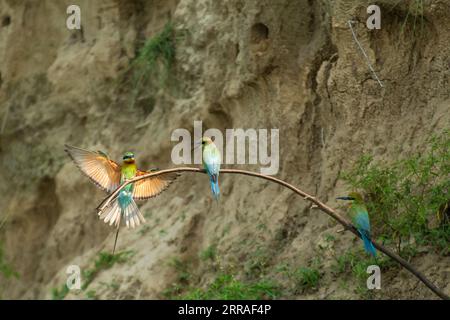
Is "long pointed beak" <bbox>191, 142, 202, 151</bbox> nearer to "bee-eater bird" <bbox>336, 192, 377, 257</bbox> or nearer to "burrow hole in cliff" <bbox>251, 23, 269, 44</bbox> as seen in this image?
"burrow hole in cliff" <bbox>251, 23, 269, 44</bbox>

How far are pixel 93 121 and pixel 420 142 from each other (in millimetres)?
3362

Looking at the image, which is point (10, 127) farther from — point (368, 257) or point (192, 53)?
point (368, 257)

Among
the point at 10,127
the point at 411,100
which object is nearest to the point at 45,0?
the point at 10,127

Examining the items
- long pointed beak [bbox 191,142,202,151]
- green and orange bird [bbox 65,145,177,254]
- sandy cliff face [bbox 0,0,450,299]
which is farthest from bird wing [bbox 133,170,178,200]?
long pointed beak [bbox 191,142,202,151]

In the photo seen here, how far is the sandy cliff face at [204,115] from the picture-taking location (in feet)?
17.8

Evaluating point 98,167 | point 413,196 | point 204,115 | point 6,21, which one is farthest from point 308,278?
point 6,21

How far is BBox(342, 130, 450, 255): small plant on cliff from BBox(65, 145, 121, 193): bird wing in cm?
121

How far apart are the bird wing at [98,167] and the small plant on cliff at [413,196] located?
47.8 inches

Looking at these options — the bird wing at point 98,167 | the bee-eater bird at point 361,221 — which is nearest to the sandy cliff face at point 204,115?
the bee-eater bird at point 361,221

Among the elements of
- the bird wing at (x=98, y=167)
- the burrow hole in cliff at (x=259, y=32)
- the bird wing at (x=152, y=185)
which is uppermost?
the burrow hole in cliff at (x=259, y=32)

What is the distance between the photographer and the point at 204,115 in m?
6.78

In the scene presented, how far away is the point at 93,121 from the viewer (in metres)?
7.81

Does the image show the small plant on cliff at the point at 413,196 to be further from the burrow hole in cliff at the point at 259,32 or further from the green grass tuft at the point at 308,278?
the burrow hole in cliff at the point at 259,32

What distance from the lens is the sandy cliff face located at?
17.8ft
